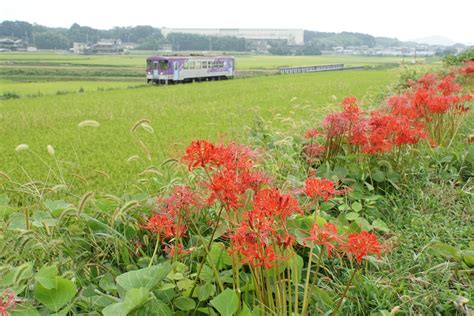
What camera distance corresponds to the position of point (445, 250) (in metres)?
2.16

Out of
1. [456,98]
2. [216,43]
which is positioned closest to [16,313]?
[456,98]

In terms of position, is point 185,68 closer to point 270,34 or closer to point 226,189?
point 226,189

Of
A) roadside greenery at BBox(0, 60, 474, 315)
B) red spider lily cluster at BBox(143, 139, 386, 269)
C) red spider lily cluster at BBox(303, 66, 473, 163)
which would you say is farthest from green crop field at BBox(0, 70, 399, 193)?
red spider lily cluster at BBox(303, 66, 473, 163)

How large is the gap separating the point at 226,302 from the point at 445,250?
1.19m

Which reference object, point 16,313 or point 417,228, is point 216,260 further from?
point 417,228

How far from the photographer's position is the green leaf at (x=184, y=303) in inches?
62.3

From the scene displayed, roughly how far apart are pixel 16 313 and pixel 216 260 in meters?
0.68

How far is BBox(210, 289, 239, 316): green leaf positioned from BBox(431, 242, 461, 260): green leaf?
1117 millimetres

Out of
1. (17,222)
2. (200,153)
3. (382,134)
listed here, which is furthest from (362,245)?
(382,134)

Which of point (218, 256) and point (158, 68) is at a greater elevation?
point (158, 68)

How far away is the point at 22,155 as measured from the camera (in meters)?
6.27

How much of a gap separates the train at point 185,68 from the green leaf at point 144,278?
22.1 meters

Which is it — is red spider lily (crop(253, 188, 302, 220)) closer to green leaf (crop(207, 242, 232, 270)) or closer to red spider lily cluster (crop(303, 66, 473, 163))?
green leaf (crop(207, 242, 232, 270))

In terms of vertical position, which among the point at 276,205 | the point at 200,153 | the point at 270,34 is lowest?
the point at 276,205
